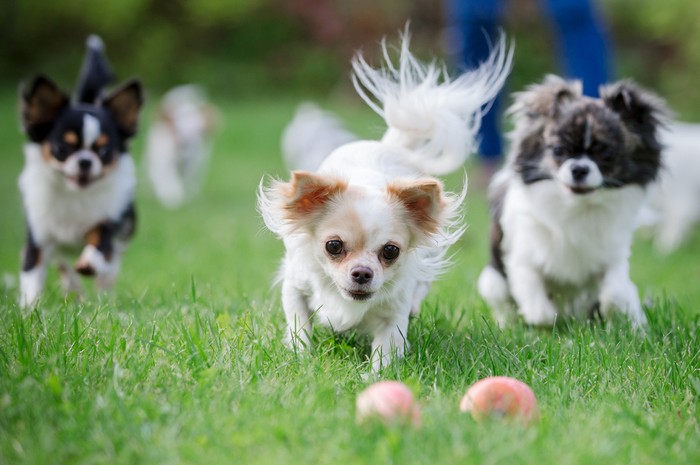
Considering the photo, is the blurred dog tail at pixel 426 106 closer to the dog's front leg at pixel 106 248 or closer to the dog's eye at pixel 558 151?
the dog's eye at pixel 558 151

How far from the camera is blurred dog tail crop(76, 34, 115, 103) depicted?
5.02 metres

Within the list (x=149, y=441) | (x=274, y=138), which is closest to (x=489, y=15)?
(x=149, y=441)

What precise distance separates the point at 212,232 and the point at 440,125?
12.6ft

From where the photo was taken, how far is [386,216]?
9.75 ft

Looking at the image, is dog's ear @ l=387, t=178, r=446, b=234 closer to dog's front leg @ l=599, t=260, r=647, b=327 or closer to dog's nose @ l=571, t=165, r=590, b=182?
dog's nose @ l=571, t=165, r=590, b=182

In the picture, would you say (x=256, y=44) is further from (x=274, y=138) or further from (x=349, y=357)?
(x=349, y=357)

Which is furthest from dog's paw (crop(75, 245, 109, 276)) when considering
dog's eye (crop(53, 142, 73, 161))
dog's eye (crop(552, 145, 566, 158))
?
dog's eye (crop(552, 145, 566, 158))

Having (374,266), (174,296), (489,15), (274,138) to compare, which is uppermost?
(489,15)

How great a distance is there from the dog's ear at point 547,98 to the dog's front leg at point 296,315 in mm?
1536

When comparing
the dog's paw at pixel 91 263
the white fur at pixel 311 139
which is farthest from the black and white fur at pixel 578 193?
the white fur at pixel 311 139

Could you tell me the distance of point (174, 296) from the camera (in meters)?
3.82

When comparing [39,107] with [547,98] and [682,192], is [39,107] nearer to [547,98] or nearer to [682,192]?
[547,98]

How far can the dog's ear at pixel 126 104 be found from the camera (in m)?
4.81

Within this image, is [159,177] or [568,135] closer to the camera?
[568,135]
